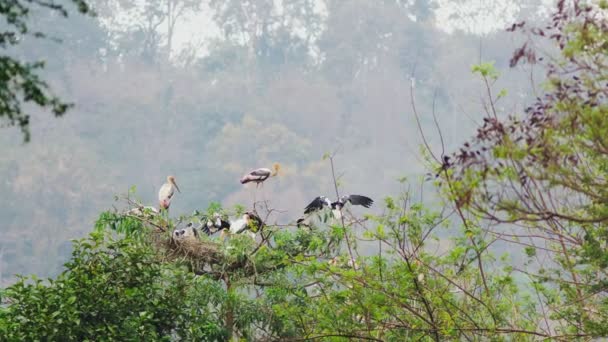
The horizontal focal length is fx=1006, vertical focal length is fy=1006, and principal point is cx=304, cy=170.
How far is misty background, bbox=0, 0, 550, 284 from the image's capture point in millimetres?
27031

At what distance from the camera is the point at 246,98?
31156 millimetres

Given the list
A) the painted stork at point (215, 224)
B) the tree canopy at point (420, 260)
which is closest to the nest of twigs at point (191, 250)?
the tree canopy at point (420, 260)

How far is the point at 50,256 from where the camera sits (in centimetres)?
2422

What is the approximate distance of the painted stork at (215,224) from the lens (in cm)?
820

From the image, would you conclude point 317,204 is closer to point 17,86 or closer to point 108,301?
point 108,301

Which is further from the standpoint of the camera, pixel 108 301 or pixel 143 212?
pixel 143 212

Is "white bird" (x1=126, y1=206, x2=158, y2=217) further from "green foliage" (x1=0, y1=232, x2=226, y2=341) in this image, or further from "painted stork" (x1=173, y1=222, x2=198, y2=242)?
"green foliage" (x1=0, y1=232, x2=226, y2=341)

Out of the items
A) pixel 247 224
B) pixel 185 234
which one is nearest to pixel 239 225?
pixel 247 224

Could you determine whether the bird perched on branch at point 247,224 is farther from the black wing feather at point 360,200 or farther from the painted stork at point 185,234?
the black wing feather at point 360,200

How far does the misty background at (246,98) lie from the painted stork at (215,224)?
56.6 feet

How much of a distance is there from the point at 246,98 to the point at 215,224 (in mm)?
23072

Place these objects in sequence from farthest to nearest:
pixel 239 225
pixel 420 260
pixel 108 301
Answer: pixel 239 225 < pixel 108 301 < pixel 420 260

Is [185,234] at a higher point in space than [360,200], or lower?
lower

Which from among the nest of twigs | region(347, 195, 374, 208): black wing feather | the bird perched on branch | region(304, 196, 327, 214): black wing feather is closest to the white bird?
the nest of twigs
